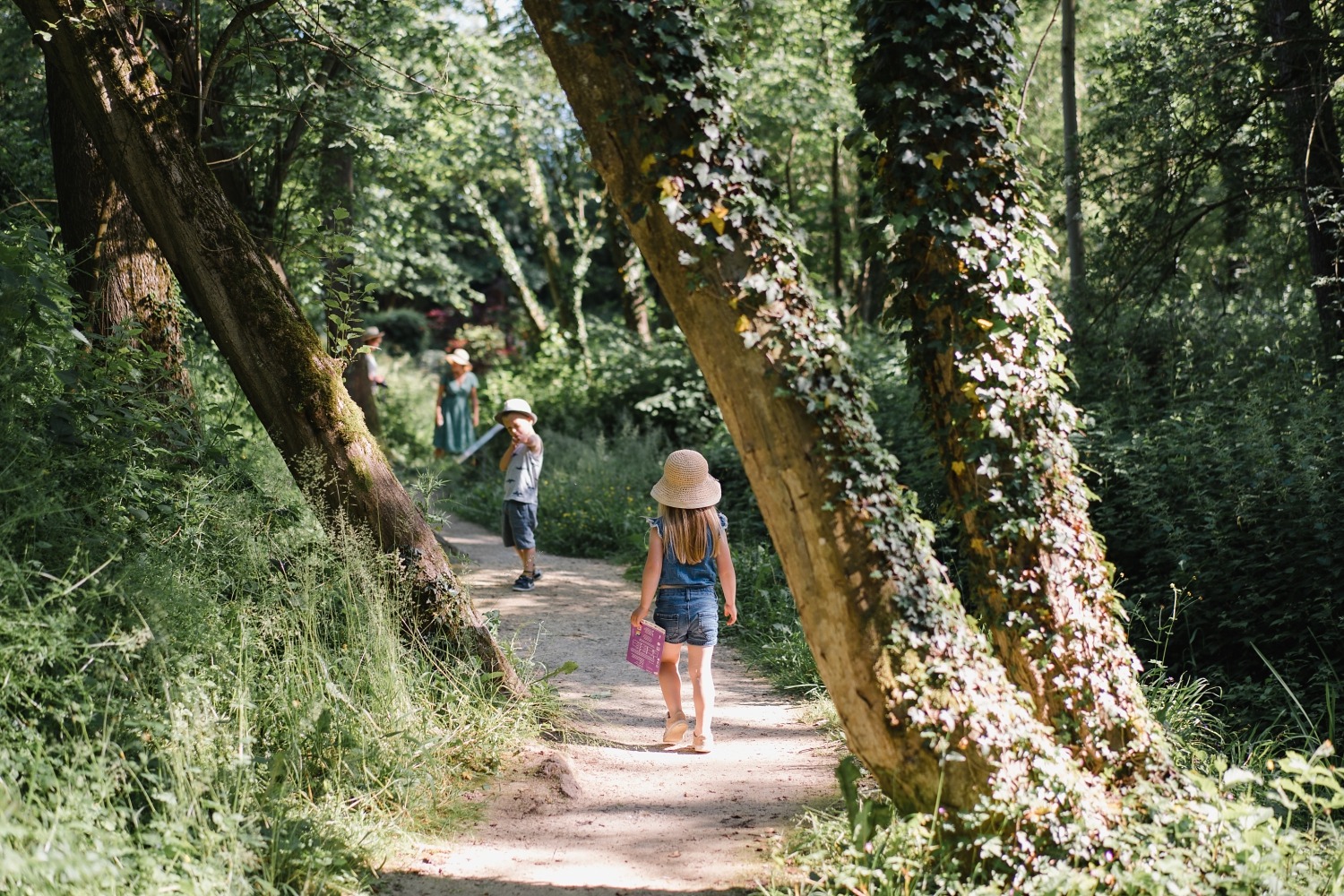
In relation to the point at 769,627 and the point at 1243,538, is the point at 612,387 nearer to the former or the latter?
the point at 769,627

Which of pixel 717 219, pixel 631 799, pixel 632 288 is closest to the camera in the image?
pixel 717 219

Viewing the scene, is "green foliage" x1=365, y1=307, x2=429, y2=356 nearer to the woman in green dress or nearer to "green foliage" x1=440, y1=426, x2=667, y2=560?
"green foliage" x1=440, y1=426, x2=667, y2=560

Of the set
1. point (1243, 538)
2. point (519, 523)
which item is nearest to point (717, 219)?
point (1243, 538)

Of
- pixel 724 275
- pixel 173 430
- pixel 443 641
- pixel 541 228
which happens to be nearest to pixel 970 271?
pixel 724 275

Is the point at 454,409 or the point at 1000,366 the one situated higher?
the point at 1000,366

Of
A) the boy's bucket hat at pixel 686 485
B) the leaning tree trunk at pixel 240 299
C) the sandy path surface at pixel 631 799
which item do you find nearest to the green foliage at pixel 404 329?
the sandy path surface at pixel 631 799

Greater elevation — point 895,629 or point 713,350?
point 713,350

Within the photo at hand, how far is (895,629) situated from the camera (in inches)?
150

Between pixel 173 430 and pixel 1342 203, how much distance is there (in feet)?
30.1

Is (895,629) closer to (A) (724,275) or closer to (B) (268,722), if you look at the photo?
(A) (724,275)

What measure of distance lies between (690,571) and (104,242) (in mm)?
4189

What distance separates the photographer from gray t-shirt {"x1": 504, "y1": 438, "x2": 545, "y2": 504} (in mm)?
9641

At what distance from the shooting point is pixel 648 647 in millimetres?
5879

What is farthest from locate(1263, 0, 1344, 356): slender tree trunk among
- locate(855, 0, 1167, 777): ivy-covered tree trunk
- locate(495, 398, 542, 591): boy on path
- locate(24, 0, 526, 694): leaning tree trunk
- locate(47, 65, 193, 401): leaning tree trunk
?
locate(47, 65, 193, 401): leaning tree trunk
